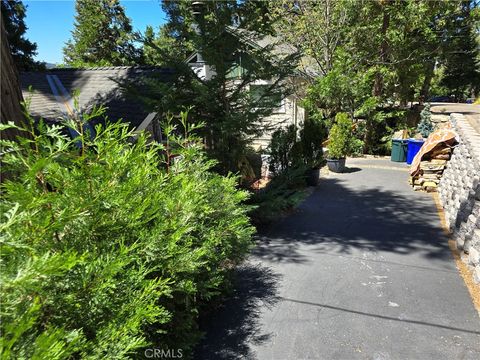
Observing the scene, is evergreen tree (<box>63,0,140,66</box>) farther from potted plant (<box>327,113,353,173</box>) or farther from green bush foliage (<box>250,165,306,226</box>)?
green bush foliage (<box>250,165,306,226</box>)

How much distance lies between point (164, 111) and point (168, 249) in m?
3.86

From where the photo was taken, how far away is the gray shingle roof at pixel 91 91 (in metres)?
7.35

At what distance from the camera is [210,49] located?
17.2 ft

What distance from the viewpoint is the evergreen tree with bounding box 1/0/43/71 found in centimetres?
1474

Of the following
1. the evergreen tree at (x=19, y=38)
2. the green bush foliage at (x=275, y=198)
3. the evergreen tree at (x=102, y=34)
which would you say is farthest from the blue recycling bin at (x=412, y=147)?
the evergreen tree at (x=102, y=34)

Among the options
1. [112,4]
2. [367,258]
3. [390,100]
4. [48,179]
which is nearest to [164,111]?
[48,179]

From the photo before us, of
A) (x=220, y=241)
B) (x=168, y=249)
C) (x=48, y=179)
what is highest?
(x=48, y=179)

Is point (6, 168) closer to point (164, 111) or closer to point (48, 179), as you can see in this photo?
point (48, 179)

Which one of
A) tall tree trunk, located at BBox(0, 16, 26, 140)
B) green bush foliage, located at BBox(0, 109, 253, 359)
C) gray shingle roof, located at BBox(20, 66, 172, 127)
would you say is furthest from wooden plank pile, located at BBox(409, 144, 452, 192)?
tall tree trunk, located at BBox(0, 16, 26, 140)

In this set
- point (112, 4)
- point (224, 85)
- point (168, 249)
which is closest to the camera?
point (168, 249)

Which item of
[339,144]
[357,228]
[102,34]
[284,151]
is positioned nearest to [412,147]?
[339,144]

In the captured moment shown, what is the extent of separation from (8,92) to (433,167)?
878cm

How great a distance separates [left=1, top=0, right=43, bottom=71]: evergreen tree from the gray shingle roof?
7852 millimetres

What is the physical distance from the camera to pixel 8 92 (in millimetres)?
3039
